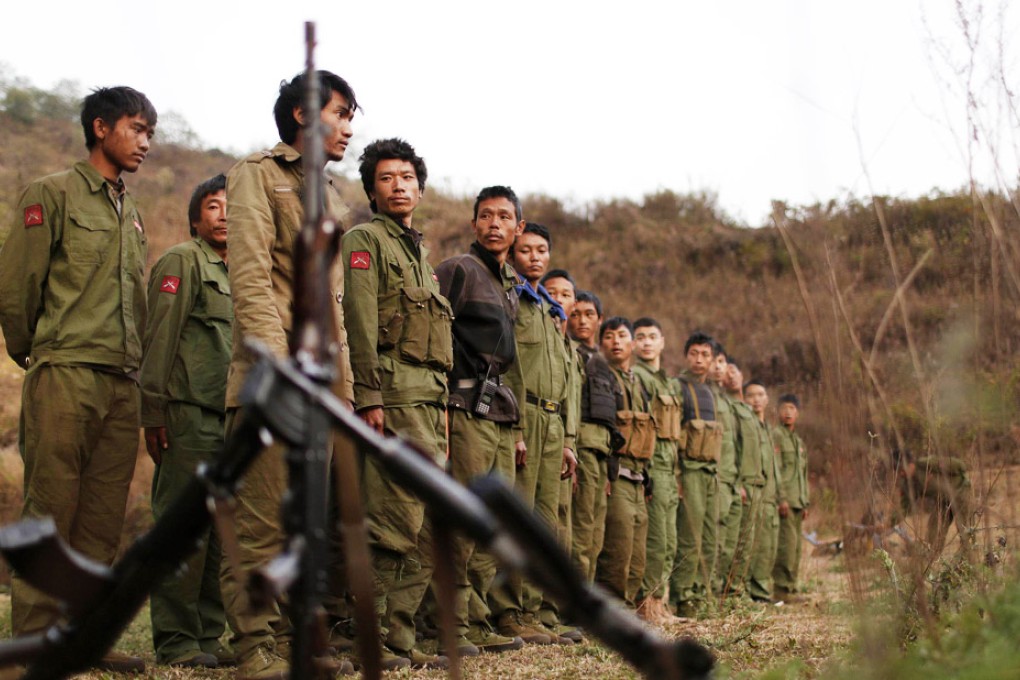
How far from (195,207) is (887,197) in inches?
147

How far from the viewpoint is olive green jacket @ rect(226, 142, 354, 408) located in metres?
3.70

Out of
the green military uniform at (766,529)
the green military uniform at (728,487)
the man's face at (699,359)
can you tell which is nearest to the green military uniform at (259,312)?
the man's face at (699,359)

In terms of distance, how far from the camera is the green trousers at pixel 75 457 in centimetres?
418

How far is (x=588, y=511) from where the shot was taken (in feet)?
24.7

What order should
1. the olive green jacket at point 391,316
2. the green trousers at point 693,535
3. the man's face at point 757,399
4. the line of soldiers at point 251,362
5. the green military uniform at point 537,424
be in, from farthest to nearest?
1. the man's face at point 757,399
2. the green trousers at point 693,535
3. the green military uniform at point 537,424
4. the olive green jacket at point 391,316
5. the line of soldiers at point 251,362

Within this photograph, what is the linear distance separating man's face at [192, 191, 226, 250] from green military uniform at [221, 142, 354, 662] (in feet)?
5.52

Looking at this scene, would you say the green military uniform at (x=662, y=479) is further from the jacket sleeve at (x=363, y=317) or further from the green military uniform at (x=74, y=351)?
the green military uniform at (x=74, y=351)

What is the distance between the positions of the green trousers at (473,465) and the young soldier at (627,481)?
237cm

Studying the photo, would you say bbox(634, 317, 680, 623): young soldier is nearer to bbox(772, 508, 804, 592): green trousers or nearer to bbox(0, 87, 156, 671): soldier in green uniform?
bbox(772, 508, 804, 592): green trousers

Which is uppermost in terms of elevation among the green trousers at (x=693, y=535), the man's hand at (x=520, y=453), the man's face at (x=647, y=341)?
the man's face at (x=647, y=341)

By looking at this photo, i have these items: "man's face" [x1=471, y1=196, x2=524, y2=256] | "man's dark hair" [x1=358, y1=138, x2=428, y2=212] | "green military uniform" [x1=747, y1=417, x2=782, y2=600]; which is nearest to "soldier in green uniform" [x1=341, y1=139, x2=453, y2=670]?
"man's dark hair" [x1=358, y1=138, x2=428, y2=212]

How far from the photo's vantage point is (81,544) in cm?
440

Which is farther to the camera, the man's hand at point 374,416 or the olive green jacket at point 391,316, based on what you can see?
the olive green jacket at point 391,316

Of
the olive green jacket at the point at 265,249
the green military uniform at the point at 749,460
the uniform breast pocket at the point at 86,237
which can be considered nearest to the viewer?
the olive green jacket at the point at 265,249
